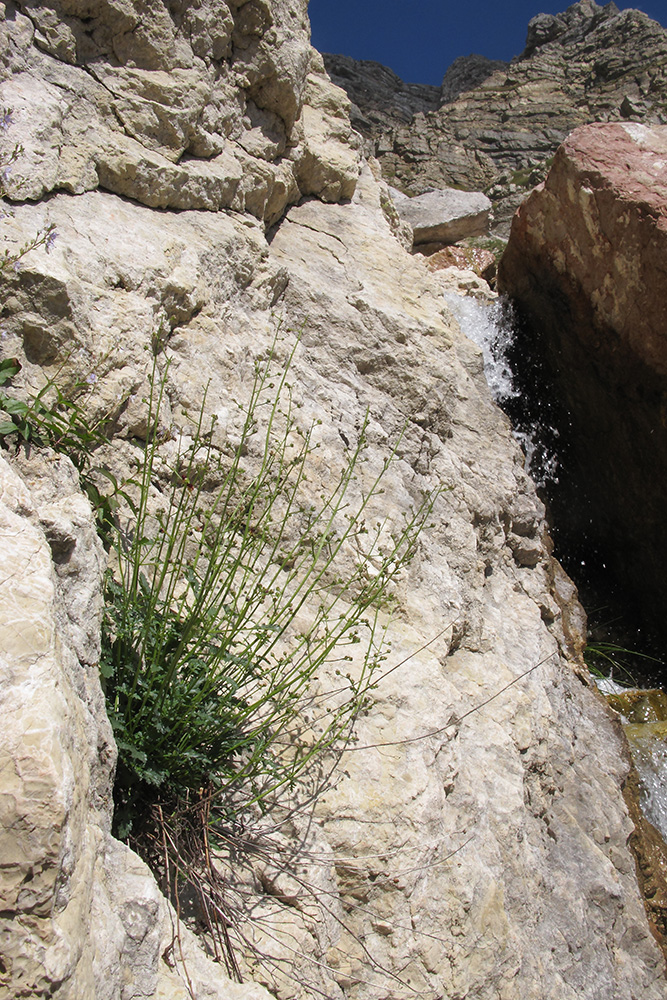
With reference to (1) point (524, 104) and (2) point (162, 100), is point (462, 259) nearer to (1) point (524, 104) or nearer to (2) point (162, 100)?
(2) point (162, 100)

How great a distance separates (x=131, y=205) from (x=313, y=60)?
282 centimetres

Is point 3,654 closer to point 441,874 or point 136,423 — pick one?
point 136,423

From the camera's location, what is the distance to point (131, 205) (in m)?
3.08

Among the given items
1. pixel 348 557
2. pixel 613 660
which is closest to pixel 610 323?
pixel 613 660

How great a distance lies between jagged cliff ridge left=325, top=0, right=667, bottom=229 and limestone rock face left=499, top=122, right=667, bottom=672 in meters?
9.02

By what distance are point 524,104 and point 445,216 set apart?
45.5ft

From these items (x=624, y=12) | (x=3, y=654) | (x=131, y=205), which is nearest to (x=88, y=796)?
(x=3, y=654)

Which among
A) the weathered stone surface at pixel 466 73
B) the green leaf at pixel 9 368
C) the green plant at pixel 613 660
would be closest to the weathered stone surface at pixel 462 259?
the green plant at pixel 613 660

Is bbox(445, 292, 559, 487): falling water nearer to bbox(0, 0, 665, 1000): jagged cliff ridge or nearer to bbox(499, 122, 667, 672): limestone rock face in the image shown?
bbox(499, 122, 667, 672): limestone rock face

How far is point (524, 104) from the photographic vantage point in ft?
70.4

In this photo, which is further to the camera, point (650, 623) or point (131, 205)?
point (650, 623)

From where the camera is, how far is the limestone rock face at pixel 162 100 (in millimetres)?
2705

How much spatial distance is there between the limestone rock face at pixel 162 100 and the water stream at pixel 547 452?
2566 millimetres

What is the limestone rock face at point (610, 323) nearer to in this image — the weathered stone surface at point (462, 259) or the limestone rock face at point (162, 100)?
the limestone rock face at point (162, 100)
